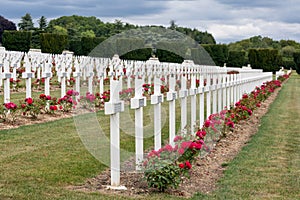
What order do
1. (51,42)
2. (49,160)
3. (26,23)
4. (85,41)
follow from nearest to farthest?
(49,160)
(51,42)
(85,41)
(26,23)

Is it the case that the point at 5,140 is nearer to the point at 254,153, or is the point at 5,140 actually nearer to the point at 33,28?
the point at 254,153

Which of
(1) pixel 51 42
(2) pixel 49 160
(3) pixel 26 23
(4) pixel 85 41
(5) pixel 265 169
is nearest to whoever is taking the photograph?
(2) pixel 49 160

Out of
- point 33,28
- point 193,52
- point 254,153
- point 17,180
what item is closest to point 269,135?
point 254,153

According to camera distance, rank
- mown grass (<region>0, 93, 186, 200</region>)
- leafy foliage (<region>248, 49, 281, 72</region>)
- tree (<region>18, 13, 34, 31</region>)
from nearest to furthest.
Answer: mown grass (<region>0, 93, 186, 200</region>) < leafy foliage (<region>248, 49, 281, 72</region>) < tree (<region>18, 13, 34, 31</region>)

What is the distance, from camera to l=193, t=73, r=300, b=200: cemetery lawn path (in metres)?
5.91

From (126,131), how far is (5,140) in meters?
2.00

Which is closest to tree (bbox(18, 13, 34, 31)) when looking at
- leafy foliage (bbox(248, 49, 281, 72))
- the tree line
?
the tree line

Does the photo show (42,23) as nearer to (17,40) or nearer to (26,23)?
(26,23)

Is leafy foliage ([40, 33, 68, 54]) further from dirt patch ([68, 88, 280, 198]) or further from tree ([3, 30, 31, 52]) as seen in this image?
dirt patch ([68, 88, 280, 198])

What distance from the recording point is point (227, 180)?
6500mm

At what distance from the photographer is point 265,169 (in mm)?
7301

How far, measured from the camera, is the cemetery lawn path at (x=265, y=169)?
19.4 feet

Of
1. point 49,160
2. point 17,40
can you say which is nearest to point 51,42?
point 17,40

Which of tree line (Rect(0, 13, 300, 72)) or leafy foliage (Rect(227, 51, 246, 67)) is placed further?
leafy foliage (Rect(227, 51, 246, 67))
